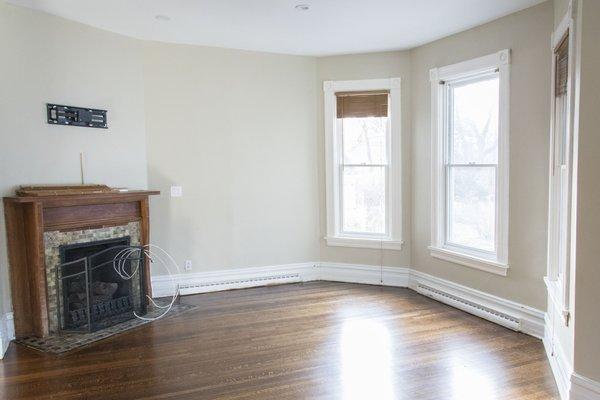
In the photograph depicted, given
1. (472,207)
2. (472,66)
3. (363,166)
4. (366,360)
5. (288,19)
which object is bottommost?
(366,360)

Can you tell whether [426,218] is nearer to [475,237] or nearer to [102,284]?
[475,237]

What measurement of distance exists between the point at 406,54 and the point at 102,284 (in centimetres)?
393

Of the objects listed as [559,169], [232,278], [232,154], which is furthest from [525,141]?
[232,278]

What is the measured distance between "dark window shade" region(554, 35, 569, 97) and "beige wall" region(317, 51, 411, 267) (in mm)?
1825

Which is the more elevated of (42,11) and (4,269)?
(42,11)

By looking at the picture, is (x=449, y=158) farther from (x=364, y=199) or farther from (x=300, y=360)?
(x=300, y=360)

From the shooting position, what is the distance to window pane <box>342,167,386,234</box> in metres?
5.18

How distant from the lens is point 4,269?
362 cm

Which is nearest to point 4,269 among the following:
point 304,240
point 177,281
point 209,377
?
point 177,281

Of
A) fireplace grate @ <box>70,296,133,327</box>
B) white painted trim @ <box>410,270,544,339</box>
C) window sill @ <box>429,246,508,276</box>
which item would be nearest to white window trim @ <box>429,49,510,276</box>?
window sill @ <box>429,246,508,276</box>

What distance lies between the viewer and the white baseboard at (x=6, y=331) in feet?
11.1

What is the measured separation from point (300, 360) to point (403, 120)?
115 inches

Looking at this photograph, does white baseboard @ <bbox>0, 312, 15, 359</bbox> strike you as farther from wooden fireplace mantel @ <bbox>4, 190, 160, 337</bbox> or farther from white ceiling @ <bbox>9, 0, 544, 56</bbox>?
white ceiling @ <bbox>9, 0, 544, 56</bbox>

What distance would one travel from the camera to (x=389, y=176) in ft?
16.7
